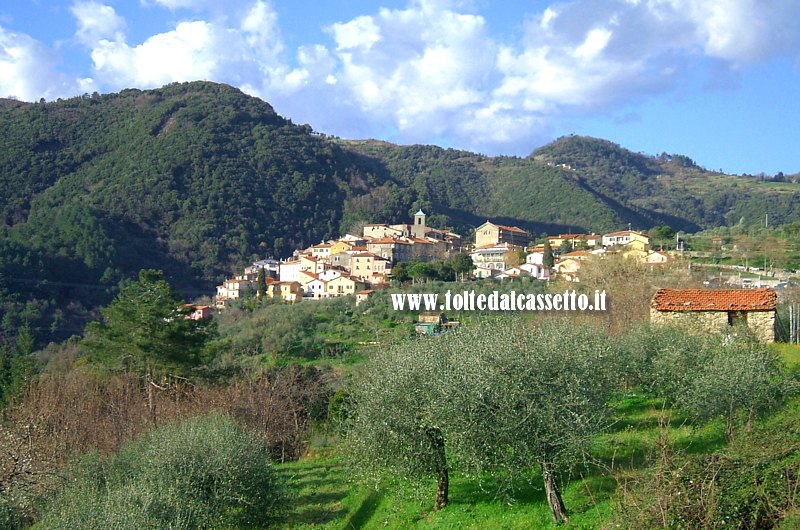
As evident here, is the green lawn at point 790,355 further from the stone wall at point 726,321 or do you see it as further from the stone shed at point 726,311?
the stone shed at point 726,311

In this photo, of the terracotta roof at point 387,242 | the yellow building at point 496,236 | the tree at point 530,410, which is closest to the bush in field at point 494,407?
the tree at point 530,410

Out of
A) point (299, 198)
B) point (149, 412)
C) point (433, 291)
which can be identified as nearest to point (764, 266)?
point (433, 291)

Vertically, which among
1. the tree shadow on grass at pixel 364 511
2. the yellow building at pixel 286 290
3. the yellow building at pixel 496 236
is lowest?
the tree shadow on grass at pixel 364 511

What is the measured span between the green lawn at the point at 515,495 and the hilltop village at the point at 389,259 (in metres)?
33.5

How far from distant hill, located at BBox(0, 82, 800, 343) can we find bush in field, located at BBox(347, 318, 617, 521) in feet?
127

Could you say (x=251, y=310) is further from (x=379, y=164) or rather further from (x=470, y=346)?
(x=379, y=164)

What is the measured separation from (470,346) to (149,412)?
11.9m

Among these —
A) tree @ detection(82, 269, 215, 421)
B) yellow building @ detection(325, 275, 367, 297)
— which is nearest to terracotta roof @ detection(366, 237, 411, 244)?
yellow building @ detection(325, 275, 367, 297)

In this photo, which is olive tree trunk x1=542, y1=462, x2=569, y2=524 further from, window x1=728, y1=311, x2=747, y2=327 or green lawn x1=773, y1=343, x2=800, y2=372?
window x1=728, y1=311, x2=747, y2=327

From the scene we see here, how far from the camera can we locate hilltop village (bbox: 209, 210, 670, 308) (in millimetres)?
59531

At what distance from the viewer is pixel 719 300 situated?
1883cm

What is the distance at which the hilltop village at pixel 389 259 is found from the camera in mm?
59531

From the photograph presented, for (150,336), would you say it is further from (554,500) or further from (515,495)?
(554,500)

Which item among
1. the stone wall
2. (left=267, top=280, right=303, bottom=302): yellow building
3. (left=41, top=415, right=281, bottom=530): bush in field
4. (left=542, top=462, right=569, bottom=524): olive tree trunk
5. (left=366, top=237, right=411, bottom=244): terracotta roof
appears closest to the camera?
(left=542, top=462, right=569, bottom=524): olive tree trunk
